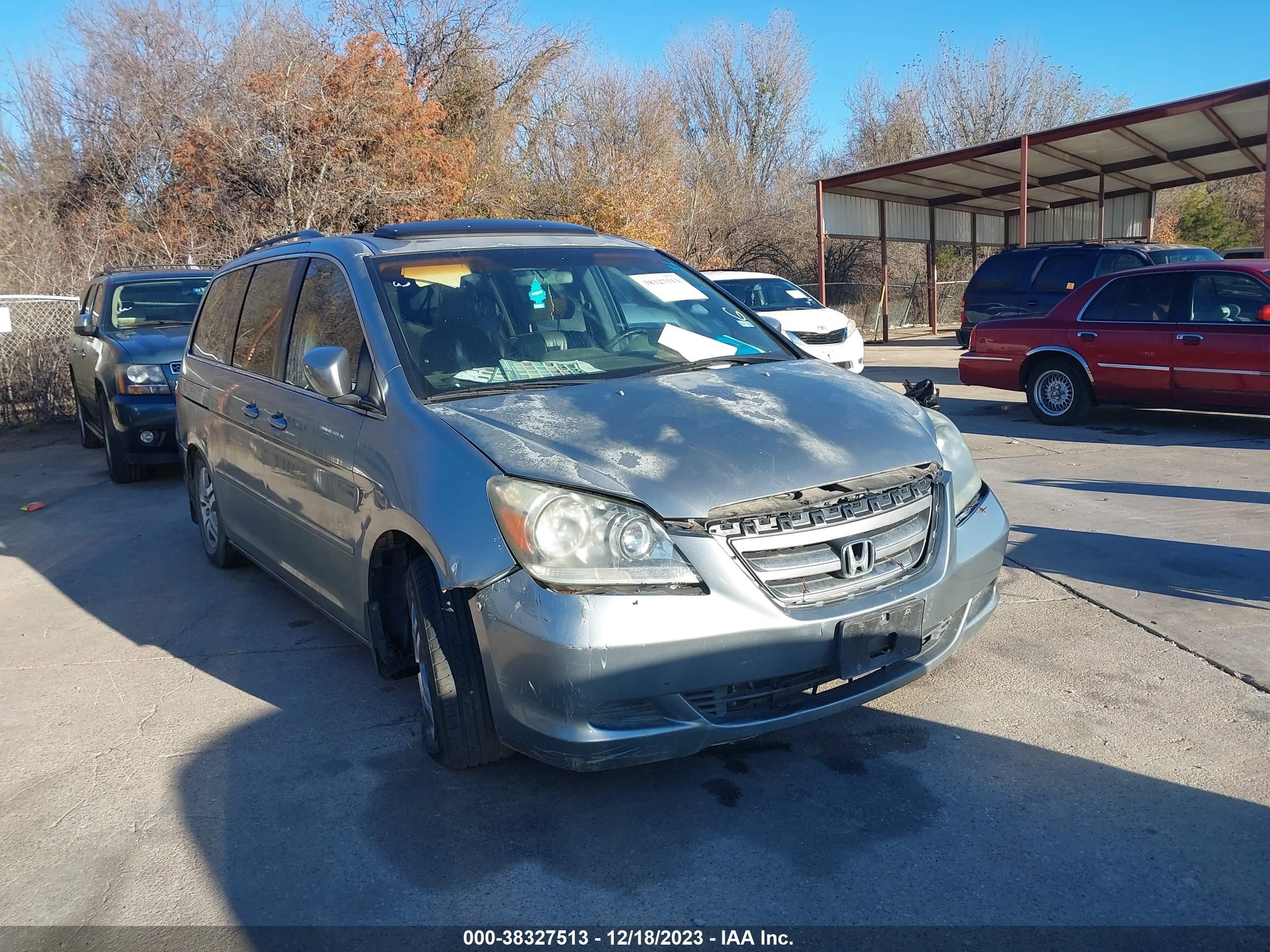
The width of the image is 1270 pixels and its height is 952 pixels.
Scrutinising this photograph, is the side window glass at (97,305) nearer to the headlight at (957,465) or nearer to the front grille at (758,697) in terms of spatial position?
the headlight at (957,465)

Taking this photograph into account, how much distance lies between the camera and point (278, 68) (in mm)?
19594

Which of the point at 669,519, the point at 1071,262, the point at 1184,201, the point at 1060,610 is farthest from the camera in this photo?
the point at 1184,201

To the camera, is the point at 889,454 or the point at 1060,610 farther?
the point at 1060,610

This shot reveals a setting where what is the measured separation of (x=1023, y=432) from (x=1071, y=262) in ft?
22.6

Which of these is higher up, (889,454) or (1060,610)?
(889,454)

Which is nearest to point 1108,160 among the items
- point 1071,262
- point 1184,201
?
point 1071,262

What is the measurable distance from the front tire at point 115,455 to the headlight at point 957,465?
7442mm

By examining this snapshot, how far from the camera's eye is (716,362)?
4.37 m

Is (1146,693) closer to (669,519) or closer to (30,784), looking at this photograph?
(669,519)

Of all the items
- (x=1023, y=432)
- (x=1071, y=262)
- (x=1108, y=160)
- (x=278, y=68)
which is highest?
(x=278, y=68)

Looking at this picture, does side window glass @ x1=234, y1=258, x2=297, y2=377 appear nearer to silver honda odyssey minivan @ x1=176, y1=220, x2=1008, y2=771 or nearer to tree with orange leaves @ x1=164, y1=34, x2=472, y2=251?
silver honda odyssey minivan @ x1=176, y1=220, x2=1008, y2=771

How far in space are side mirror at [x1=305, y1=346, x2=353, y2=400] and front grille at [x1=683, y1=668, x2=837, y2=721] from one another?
179 centimetres

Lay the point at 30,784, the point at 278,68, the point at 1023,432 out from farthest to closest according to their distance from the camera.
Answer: the point at 278,68
the point at 1023,432
the point at 30,784

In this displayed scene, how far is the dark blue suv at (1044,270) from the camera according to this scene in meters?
15.5
